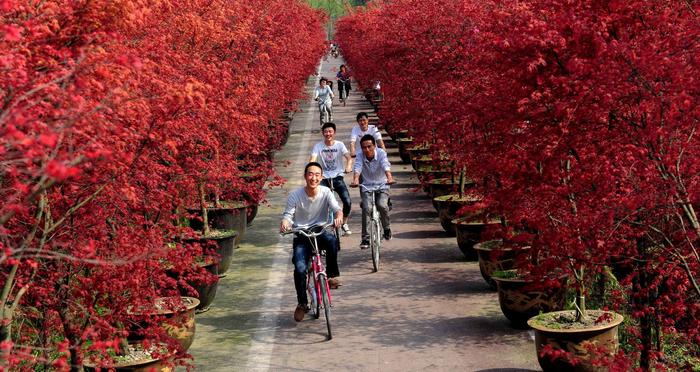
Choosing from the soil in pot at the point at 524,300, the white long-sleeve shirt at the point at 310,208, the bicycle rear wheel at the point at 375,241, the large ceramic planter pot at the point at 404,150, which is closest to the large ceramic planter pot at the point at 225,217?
the bicycle rear wheel at the point at 375,241

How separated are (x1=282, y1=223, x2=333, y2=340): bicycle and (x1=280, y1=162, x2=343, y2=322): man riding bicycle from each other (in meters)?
0.09

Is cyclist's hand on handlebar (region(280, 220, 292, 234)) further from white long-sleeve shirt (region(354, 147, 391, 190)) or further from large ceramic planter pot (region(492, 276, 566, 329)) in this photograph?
white long-sleeve shirt (region(354, 147, 391, 190))

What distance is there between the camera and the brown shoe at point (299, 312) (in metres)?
11.3

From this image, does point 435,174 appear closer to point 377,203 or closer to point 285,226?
point 377,203

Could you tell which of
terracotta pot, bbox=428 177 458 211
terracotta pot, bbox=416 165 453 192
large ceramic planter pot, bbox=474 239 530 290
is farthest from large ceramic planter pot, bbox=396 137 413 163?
large ceramic planter pot, bbox=474 239 530 290

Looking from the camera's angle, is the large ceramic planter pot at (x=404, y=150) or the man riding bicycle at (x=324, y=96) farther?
the man riding bicycle at (x=324, y=96)

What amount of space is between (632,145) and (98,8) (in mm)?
3898

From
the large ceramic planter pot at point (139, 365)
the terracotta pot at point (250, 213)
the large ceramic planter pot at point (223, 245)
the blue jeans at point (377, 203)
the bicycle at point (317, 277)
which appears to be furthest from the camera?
the terracotta pot at point (250, 213)

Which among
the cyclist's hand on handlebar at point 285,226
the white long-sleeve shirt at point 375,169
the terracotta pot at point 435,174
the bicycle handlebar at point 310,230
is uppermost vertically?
the white long-sleeve shirt at point 375,169

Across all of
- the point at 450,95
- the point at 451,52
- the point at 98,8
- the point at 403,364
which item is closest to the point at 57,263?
the point at 98,8

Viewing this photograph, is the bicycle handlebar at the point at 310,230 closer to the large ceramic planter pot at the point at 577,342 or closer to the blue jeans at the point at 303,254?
the blue jeans at the point at 303,254

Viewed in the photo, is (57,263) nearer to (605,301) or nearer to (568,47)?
(568,47)

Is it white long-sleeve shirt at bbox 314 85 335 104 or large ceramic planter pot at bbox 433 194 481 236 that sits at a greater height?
white long-sleeve shirt at bbox 314 85 335 104

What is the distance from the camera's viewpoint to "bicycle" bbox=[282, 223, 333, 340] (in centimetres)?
1073
